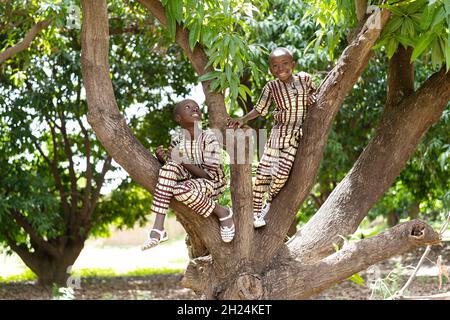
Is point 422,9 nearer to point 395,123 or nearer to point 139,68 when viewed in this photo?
point 395,123

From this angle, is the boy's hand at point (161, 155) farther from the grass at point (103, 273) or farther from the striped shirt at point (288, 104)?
the grass at point (103, 273)

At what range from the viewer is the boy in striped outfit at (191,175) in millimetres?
3516

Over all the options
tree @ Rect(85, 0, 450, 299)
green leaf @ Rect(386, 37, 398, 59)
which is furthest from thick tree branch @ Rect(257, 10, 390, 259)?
green leaf @ Rect(386, 37, 398, 59)

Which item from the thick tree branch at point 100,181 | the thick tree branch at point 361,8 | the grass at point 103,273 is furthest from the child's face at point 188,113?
the grass at point 103,273

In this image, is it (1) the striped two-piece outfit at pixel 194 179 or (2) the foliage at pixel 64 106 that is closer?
(1) the striped two-piece outfit at pixel 194 179

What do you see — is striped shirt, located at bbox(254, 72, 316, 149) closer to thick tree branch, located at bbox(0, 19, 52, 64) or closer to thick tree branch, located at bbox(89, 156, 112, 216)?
thick tree branch, located at bbox(0, 19, 52, 64)

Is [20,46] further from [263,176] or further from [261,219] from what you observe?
[261,219]

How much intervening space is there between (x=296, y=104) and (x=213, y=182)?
0.71 meters

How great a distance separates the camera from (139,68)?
30.2 feet

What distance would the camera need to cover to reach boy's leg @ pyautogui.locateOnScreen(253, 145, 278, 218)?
3945mm

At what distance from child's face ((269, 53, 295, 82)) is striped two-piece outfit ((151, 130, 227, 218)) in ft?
1.77

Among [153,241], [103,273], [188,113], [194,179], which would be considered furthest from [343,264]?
[103,273]

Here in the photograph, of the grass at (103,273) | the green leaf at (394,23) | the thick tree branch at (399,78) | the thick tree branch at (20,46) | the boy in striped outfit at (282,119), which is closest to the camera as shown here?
the green leaf at (394,23)
